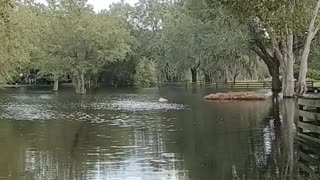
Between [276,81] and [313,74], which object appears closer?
[276,81]

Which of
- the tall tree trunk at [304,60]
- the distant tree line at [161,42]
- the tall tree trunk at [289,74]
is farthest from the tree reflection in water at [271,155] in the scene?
the tall tree trunk at [289,74]

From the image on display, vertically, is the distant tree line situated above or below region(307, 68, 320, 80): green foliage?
above

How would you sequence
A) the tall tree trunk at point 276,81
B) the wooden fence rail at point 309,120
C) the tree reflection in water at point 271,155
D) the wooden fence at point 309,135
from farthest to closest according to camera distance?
the tall tree trunk at point 276,81 → the wooden fence rail at point 309,120 → the wooden fence at point 309,135 → the tree reflection in water at point 271,155

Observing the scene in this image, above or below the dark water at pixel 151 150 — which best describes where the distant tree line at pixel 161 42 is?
above

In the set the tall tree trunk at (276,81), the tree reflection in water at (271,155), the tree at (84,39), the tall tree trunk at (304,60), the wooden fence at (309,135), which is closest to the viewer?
the tree reflection in water at (271,155)

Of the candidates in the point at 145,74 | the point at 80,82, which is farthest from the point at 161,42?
the point at 80,82

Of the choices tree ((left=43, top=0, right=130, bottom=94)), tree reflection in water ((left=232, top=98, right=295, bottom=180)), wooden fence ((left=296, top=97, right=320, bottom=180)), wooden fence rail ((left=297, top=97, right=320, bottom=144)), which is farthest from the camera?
tree ((left=43, top=0, right=130, bottom=94))

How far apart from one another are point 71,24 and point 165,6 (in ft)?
145

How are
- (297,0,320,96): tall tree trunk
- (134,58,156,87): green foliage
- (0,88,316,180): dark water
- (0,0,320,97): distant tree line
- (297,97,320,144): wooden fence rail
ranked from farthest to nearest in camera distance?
(134,58,156,87): green foliage
(297,0,320,96): tall tree trunk
(0,0,320,97): distant tree line
(297,97,320,144): wooden fence rail
(0,88,316,180): dark water

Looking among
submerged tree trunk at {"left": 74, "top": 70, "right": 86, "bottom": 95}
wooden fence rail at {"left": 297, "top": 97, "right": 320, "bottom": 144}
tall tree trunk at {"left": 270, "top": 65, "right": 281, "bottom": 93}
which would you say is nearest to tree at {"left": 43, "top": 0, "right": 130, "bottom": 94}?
submerged tree trunk at {"left": 74, "top": 70, "right": 86, "bottom": 95}

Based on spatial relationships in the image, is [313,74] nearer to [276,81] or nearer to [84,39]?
[276,81]

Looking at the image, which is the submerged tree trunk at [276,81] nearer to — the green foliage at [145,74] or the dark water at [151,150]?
the dark water at [151,150]

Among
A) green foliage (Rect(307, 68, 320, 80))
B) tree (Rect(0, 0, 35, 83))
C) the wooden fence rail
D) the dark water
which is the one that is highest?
tree (Rect(0, 0, 35, 83))

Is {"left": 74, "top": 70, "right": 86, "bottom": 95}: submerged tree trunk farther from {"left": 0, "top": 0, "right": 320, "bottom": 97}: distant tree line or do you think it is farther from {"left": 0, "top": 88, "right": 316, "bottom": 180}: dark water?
{"left": 0, "top": 88, "right": 316, "bottom": 180}: dark water
